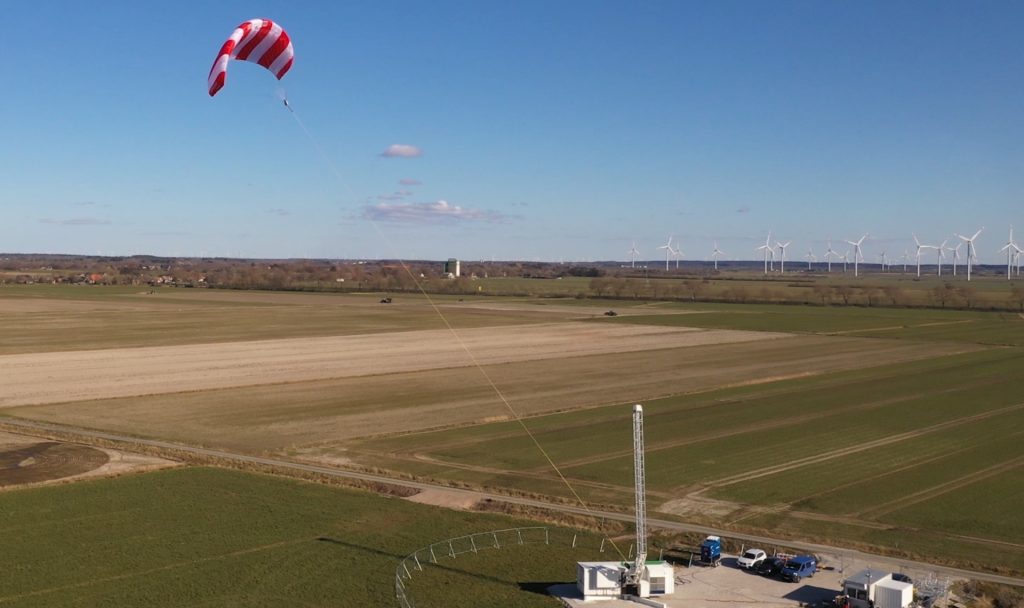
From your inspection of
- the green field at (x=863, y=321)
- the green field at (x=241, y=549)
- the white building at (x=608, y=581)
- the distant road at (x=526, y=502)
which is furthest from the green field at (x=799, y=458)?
the green field at (x=863, y=321)

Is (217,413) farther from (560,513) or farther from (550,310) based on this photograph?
(550,310)

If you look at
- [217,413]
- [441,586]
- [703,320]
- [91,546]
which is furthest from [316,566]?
[703,320]

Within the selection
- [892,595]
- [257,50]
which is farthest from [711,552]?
[257,50]

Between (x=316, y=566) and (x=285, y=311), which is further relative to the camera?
(x=285, y=311)

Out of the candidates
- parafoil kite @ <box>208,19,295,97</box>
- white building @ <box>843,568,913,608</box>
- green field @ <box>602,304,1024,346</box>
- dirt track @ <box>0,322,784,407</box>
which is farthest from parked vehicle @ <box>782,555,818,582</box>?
green field @ <box>602,304,1024,346</box>

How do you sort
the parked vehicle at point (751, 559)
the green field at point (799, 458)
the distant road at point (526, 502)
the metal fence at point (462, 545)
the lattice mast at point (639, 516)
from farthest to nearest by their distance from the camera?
the green field at point (799, 458) → the distant road at point (526, 502) → the parked vehicle at point (751, 559) → the metal fence at point (462, 545) → the lattice mast at point (639, 516)

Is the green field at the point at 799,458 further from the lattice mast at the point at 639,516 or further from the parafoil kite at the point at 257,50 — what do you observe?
the parafoil kite at the point at 257,50
